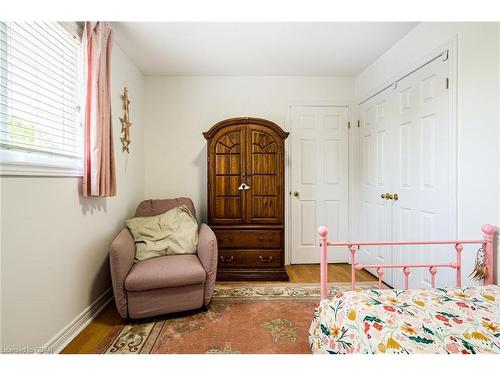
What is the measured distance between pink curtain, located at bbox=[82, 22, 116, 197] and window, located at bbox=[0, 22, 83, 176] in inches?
3.8

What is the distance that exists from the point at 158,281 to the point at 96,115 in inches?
52.6

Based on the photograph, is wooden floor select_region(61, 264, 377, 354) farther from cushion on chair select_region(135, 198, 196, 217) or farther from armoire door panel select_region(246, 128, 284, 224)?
cushion on chair select_region(135, 198, 196, 217)

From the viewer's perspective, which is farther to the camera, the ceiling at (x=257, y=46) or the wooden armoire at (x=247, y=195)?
the wooden armoire at (x=247, y=195)

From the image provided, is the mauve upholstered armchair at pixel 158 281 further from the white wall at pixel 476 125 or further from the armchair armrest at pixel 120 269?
the white wall at pixel 476 125

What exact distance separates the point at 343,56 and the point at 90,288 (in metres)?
3.34

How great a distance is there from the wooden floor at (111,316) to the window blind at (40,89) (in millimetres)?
1298

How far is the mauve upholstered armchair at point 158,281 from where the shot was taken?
6.01 feet

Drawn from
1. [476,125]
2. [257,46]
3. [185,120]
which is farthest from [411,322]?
[185,120]

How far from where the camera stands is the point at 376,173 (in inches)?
111

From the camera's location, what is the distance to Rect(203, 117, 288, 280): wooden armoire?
276 centimetres

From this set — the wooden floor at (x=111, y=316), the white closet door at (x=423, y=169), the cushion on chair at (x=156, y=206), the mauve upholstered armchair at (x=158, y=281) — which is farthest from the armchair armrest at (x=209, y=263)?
the white closet door at (x=423, y=169)
